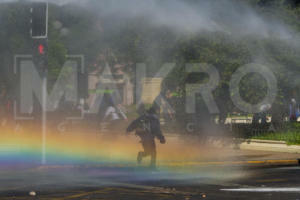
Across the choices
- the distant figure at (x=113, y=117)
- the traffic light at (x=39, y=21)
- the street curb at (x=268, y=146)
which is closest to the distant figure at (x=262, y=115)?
the street curb at (x=268, y=146)

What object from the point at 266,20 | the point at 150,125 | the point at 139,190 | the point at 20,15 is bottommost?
the point at 139,190

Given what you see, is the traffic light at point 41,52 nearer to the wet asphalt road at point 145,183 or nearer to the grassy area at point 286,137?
the wet asphalt road at point 145,183

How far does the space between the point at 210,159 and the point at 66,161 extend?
413cm

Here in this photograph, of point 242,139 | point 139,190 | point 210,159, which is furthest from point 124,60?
point 139,190

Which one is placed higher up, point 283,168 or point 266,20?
point 266,20

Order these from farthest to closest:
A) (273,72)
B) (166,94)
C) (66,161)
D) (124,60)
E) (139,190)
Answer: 1. (124,60)
2. (166,94)
3. (273,72)
4. (66,161)
5. (139,190)

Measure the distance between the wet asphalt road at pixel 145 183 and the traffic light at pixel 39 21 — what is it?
3.50m

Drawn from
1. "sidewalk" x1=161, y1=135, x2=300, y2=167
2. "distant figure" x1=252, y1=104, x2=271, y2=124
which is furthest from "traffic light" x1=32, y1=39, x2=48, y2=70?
"distant figure" x1=252, y1=104, x2=271, y2=124

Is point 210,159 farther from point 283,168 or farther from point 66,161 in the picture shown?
point 66,161

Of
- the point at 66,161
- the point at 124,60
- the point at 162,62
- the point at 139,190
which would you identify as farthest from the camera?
the point at 124,60

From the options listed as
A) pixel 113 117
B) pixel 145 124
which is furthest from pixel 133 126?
pixel 113 117

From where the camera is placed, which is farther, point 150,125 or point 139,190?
point 150,125

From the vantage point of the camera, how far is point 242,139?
22.7 m

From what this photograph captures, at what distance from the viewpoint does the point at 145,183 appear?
44.6 ft
